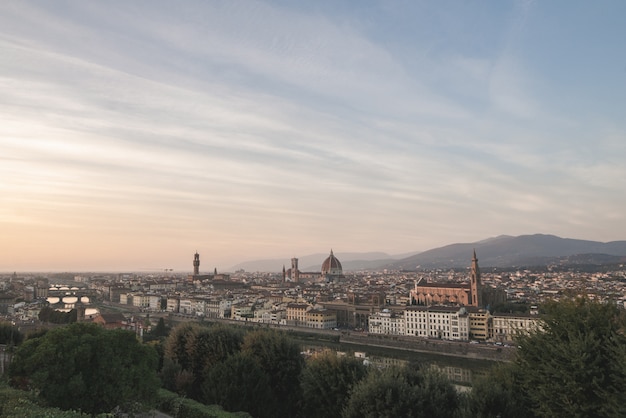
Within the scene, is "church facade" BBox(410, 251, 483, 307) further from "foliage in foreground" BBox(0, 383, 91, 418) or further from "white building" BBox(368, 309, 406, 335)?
"foliage in foreground" BBox(0, 383, 91, 418)

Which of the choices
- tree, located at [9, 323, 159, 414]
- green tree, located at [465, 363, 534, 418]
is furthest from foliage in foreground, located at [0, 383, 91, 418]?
green tree, located at [465, 363, 534, 418]

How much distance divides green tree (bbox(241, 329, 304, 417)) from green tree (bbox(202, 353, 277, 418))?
2.44ft

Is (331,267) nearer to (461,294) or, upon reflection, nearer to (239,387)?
(461,294)

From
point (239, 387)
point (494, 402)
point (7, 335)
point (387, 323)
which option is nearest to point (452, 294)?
point (387, 323)

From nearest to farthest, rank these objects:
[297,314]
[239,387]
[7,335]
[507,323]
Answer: [239,387]
[7,335]
[507,323]
[297,314]

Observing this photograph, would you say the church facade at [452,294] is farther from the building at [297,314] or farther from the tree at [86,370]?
the tree at [86,370]

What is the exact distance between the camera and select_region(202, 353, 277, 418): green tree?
14180 millimetres

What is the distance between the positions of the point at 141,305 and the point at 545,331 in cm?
7330

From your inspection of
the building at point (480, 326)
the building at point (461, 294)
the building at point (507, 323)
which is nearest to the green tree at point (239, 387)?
the building at point (507, 323)

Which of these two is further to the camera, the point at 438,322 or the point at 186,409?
the point at 438,322

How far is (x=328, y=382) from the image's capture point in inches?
542

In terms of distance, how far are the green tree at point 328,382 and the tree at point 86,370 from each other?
4.51 m

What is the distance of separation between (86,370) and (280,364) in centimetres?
680

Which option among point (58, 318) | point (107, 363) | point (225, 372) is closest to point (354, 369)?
point (225, 372)
